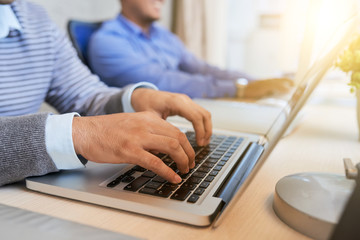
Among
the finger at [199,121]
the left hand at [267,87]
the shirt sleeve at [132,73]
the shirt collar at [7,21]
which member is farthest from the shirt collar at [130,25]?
the finger at [199,121]

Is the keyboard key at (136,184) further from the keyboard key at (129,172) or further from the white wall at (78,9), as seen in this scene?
the white wall at (78,9)

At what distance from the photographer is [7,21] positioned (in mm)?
796

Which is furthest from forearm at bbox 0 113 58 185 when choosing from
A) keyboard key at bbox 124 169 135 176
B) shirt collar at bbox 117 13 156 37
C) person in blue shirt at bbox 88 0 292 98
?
shirt collar at bbox 117 13 156 37

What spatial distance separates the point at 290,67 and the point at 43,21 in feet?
8.60

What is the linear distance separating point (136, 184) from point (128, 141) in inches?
2.6

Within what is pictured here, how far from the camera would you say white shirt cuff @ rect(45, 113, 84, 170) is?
0.47 m

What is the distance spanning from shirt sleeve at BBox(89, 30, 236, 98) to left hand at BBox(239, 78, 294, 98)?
93 millimetres

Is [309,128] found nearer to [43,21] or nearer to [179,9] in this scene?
[43,21]

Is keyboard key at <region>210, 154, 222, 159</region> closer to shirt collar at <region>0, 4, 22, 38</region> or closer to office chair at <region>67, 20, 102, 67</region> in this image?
shirt collar at <region>0, 4, 22, 38</region>

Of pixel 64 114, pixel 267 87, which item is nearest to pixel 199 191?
pixel 64 114

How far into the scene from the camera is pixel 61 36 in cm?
101

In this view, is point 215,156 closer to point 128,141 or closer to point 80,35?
point 128,141

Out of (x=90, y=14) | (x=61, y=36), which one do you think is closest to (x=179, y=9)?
(x=90, y=14)

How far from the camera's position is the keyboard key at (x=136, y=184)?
0.42 m
